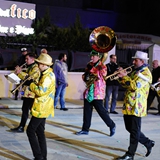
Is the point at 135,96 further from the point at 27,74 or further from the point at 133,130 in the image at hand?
the point at 27,74

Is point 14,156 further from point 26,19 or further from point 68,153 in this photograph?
→ point 26,19

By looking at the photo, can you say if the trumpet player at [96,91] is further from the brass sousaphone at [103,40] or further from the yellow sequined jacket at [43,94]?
the yellow sequined jacket at [43,94]

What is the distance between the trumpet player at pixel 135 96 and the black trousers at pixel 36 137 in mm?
1386

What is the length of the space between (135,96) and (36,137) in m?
1.77

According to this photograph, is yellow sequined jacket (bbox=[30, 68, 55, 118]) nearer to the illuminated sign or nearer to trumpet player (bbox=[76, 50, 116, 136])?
trumpet player (bbox=[76, 50, 116, 136])

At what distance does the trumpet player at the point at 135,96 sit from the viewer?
6.24m

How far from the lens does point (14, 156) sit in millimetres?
6469

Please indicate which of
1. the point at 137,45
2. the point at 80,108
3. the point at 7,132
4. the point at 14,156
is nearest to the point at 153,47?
the point at 80,108

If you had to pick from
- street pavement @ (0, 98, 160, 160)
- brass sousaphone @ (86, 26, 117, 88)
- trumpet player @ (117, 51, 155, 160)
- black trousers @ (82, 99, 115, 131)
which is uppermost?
brass sousaphone @ (86, 26, 117, 88)

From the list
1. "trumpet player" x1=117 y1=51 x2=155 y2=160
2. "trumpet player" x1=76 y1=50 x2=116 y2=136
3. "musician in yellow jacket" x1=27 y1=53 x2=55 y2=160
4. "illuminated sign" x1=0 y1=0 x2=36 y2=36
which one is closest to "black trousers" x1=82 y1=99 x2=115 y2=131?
"trumpet player" x1=76 y1=50 x2=116 y2=136

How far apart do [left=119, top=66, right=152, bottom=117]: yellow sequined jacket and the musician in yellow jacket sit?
4.05 ft

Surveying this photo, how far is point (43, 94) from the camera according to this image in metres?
5.85

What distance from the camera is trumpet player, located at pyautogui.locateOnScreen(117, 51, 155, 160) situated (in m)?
6.24

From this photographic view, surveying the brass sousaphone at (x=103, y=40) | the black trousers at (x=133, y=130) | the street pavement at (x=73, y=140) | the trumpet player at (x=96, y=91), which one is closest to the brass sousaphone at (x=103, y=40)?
the brass sousaphone at (x=103, y=40)
